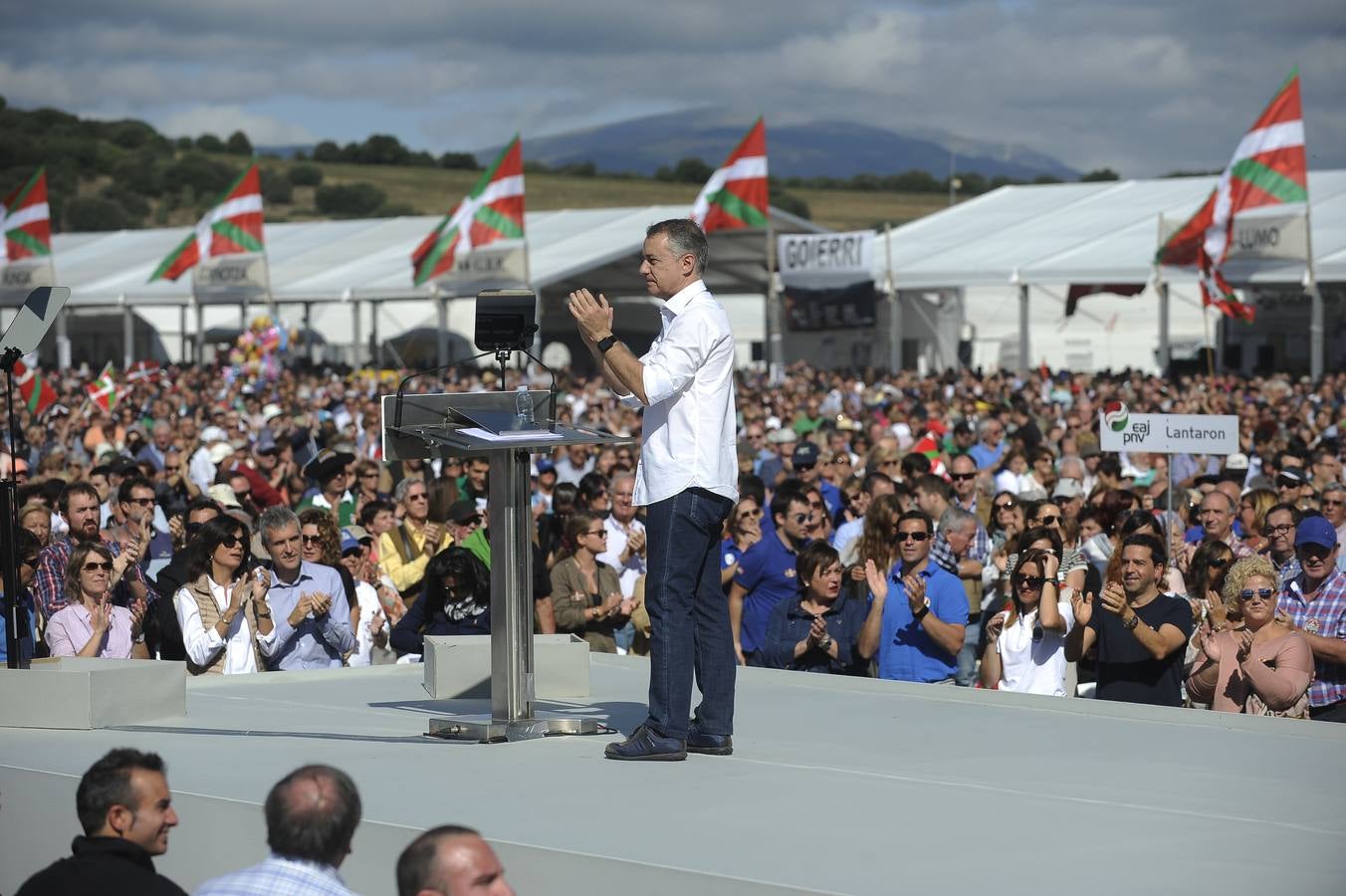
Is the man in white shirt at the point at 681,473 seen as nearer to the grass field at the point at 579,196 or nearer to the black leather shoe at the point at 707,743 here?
the black leather shoe at the point at 707,743

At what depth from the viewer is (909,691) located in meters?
6.80

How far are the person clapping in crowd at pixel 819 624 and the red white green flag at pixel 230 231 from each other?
30.1 metres

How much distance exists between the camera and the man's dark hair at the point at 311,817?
3.56m

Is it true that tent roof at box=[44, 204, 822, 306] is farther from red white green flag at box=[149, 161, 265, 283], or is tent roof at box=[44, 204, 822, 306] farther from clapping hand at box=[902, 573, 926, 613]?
clapping hand at box=[902, 573, 926, 613]

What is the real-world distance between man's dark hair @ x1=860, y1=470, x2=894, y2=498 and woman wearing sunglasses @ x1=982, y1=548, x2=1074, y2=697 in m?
3.80

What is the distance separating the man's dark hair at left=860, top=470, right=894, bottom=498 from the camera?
11.2 m

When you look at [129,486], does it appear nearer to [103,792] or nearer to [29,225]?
[103,792]

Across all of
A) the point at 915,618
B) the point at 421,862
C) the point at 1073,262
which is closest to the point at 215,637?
the point at 915,618

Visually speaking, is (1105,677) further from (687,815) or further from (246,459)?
(246,459)

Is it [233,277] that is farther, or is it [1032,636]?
[233,277]

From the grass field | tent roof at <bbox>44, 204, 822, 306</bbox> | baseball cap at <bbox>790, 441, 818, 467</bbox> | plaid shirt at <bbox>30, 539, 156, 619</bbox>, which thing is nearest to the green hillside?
the grass field

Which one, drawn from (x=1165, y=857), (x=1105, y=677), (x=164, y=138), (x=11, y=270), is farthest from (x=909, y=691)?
(x=164, y=138)

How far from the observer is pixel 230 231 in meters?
37.5

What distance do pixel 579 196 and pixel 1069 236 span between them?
76.5 metres
